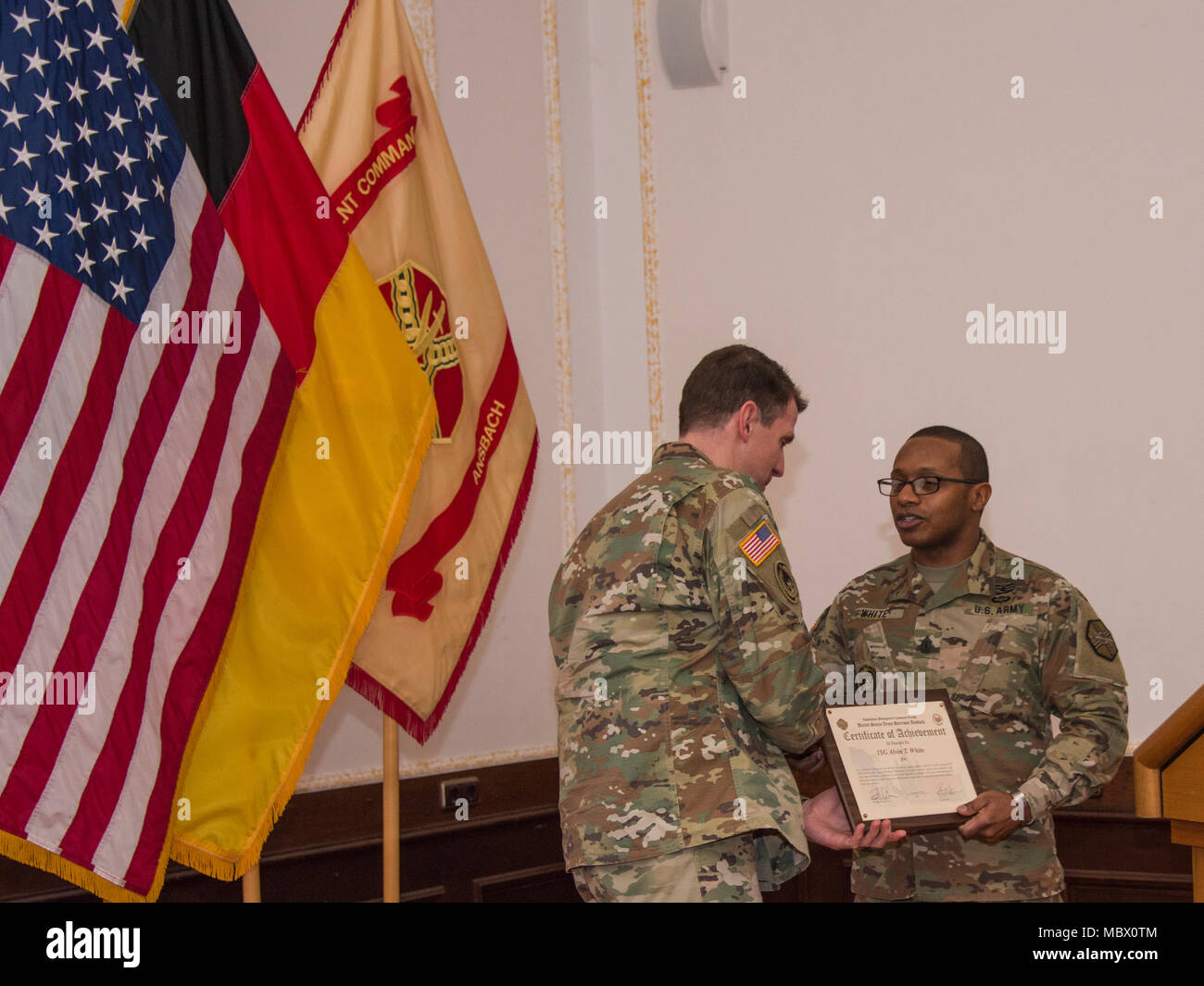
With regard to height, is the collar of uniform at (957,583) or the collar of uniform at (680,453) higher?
the collar of uniform at (680,453)

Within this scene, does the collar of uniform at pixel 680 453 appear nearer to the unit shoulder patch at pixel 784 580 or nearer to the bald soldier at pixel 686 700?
the bald soldier at pixel 686 700

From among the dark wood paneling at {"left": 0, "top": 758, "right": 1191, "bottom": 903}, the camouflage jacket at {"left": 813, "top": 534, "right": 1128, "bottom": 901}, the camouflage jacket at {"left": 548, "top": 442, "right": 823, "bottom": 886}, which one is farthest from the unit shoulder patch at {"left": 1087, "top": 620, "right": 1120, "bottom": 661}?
the dark wood paneling at {"left": 0, "top": 758, "right": 1191, "bottom": 903}

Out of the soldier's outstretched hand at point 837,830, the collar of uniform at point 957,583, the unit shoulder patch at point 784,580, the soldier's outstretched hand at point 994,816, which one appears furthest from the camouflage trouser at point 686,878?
the collar of uniform at point 957,583

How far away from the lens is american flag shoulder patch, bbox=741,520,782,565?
2.25 m

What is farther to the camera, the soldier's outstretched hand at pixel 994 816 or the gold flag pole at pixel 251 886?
the gold flag pole at pixel 251 886

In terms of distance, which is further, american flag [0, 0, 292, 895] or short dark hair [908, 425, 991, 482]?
short dark hair [908, 425, 991, 482]

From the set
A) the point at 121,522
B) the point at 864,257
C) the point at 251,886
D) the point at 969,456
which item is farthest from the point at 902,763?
the point at 864,257

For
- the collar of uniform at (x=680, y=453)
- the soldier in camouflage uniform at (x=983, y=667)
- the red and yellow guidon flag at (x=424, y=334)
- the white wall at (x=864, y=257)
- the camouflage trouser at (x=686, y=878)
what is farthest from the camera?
the white wall at (x=864, y=257)

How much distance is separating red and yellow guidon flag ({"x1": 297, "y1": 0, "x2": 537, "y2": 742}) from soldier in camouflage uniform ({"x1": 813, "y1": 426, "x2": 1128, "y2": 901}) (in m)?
0.93

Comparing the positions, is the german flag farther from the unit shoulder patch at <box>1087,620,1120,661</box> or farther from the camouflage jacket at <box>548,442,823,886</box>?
the unit shoulder patch at <box>1087,620,1120,661</box>

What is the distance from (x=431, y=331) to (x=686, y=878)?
1586 millimetres

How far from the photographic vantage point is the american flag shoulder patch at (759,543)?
225 cm

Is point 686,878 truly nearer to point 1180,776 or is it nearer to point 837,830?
point 837,830

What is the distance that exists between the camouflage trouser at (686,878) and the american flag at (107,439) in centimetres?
102
